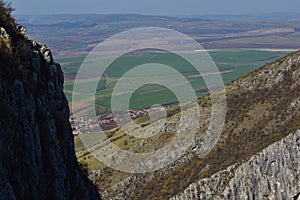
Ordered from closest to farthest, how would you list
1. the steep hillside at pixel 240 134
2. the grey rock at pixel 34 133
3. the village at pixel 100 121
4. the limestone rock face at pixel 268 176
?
the grey rock at pixel 34 133 → the limestone rock face at pixel 268 176 → the steep hillside at pixel 240 134 → the village at pixel 100 121

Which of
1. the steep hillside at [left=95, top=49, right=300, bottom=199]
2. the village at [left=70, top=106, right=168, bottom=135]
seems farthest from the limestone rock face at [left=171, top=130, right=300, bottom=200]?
the village at [left=70, top=106, right=168, bottom=135]

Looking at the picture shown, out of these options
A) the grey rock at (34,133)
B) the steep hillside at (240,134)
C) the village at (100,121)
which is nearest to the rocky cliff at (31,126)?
the grey rock at (34,133)

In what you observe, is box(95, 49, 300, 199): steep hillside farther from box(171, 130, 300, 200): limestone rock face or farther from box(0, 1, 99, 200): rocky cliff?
box(0, 1, 99, 200): rocky cliff

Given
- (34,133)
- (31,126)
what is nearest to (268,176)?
(34,133)

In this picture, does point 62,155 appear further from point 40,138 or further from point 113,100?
point 113,100

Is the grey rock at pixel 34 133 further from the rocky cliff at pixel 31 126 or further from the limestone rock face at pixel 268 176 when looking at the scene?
the limestone rock face at pixel 268 176

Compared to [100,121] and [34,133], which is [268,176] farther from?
[100,121]
